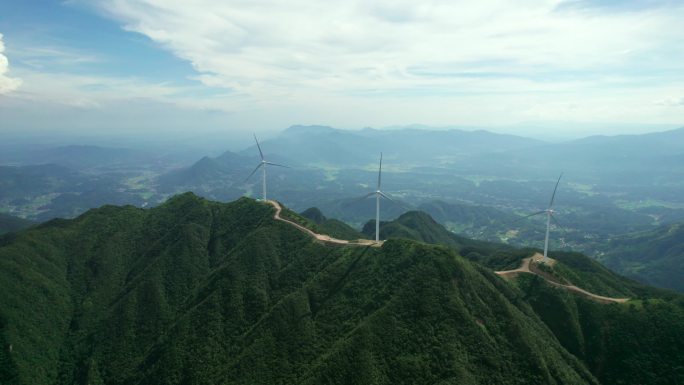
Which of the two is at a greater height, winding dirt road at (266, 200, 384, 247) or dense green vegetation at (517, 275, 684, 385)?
winding dirt road at (266, 200, 384, 247)

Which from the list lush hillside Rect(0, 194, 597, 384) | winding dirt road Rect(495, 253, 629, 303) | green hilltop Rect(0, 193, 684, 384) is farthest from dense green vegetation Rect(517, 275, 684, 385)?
lush hillside Rect(0, 194, 597, 384)

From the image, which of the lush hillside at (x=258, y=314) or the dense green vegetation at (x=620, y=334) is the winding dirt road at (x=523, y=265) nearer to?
the dense green vegetation at (x=620, y=334)

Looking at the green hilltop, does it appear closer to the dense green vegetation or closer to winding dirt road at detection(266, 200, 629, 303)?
the dense green vegetation

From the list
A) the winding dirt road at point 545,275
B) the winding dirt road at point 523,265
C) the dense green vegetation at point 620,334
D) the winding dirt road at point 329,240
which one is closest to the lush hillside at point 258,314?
the winding dirt road at point 329,240

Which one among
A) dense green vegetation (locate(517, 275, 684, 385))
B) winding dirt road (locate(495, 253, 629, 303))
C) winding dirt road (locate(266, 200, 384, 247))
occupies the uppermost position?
winding dirt road (locate(266, 200, 384, 247))

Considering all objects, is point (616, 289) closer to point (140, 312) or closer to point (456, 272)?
point (456, 272)

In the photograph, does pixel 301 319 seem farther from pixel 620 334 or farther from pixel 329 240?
pixel 620 334
